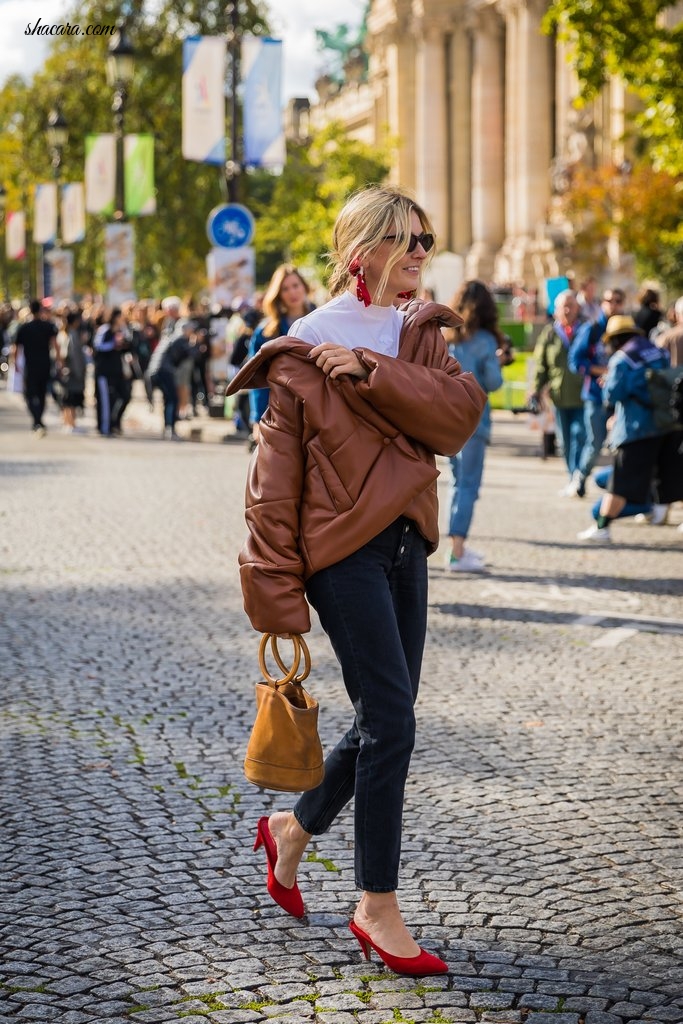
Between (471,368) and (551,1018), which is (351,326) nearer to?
(551,1018)

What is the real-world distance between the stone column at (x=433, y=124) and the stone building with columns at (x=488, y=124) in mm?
51

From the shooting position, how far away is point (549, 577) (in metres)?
11.1

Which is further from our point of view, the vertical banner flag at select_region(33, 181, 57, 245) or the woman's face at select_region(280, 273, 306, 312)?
the vertical banner flag at select_region(33, 181, 57, 245)

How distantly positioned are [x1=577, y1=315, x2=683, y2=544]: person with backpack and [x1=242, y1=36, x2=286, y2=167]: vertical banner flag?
40.3 ft

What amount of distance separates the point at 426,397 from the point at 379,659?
25.0 inches

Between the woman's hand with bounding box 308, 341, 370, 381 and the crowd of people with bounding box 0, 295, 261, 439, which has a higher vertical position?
the woman's hand with bounding box 308, 341, 370, 381

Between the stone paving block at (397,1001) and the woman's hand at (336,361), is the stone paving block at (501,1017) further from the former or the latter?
the woman's hand at (336,361)

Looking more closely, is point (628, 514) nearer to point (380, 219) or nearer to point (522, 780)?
point (522, 780)

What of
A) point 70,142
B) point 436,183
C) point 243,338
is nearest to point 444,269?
point 70,142

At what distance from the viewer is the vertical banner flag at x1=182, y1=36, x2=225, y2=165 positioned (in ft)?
83.8

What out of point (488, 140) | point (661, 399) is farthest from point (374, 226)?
point (488, 140)

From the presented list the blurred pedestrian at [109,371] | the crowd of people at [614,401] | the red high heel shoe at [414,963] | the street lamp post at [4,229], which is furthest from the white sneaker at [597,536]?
the street lamp post at [4,229]

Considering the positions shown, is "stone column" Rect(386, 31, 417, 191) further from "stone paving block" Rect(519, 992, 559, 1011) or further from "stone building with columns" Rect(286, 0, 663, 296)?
"stone paving block" Rect(519, 992, 559, 1011)

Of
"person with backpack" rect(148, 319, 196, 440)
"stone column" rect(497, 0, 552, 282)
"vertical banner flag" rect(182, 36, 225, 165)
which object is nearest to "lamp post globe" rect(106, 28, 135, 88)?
"vertical banner flag" rect(182, 36, 225, 165)
